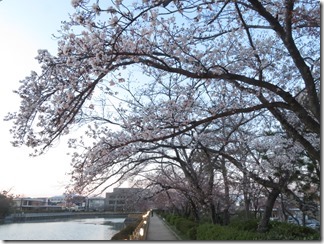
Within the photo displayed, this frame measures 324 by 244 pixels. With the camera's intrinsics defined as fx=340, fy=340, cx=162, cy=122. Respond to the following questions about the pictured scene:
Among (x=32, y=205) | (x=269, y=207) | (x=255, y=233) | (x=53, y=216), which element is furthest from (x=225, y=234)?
(x=32, y=205)

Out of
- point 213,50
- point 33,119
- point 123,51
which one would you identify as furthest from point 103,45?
point 213,50

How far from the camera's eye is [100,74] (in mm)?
3557

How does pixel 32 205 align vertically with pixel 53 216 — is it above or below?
above

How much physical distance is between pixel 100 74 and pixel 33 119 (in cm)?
94

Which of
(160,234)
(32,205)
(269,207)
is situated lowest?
(160,234)

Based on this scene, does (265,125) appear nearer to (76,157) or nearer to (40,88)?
(76,157)

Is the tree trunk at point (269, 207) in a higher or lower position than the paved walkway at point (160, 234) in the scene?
higher

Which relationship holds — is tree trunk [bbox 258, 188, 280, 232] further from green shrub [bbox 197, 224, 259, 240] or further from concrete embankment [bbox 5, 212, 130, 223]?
concrete embankment [bbox 5, 212, 130, 223]

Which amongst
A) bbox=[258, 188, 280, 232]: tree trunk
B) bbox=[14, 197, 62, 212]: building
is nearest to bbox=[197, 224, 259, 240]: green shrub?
bbox=[258, 188, 280, 232]: tree trunk

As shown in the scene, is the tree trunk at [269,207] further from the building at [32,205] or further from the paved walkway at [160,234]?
the building at [32,205]

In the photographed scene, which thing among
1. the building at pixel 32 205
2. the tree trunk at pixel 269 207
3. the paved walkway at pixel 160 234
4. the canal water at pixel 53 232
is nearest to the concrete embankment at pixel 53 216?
the building at pixel 32 205

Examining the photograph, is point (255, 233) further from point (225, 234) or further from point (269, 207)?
point (269, 207)

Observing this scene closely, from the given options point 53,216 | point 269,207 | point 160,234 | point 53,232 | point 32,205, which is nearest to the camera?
point 269,207

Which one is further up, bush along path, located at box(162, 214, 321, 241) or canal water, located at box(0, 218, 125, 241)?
bush along path, located at box(162, 214, 321, 241)
